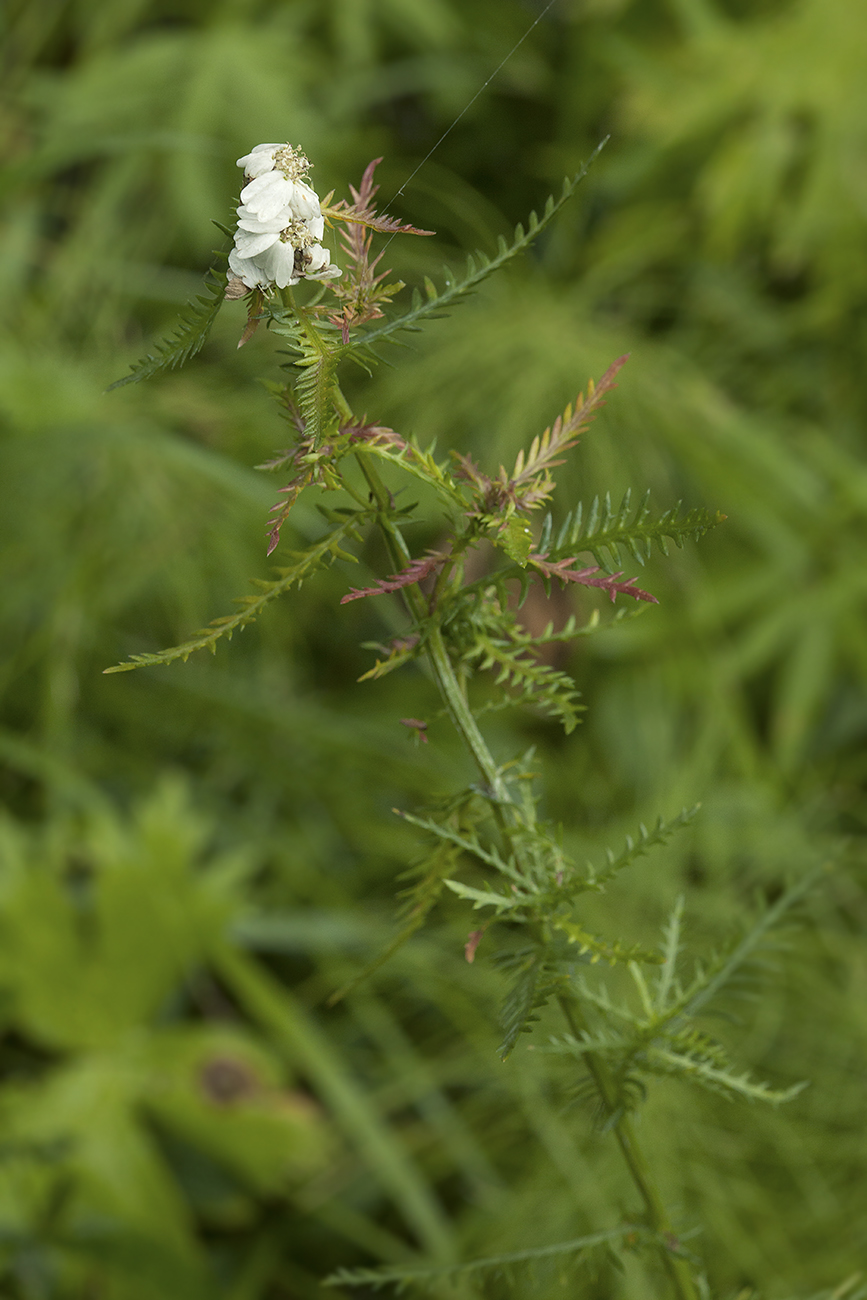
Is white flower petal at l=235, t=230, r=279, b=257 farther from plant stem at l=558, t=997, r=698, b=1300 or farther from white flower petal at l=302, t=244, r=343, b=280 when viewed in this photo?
plant stem at l=558, t=997, r=698, b=1300

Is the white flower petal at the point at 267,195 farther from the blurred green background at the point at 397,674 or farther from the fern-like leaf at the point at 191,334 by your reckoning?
the blurred green background at the point at 397,674

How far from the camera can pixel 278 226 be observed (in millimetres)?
131

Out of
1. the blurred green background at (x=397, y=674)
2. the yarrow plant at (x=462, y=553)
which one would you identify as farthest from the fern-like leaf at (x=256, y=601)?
the blurred green background at (x=397, y=674)

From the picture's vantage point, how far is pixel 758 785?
2.39ft

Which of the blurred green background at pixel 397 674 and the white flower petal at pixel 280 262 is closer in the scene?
the white flower petal at pixel 280 262

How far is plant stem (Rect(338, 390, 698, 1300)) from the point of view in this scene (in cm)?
16

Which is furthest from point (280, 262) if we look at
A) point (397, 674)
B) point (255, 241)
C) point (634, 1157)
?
point (397, 674)

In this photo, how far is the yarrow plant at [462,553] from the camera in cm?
14

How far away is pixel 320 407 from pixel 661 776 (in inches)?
25.2

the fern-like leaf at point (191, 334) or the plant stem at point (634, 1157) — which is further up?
the fern-like leaf at point (191, 334)

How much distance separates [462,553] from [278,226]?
5 centimetres

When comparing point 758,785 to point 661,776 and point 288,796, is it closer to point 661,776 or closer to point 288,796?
point 661,776

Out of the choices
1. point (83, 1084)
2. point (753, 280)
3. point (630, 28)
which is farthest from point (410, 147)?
point (83, 1084)

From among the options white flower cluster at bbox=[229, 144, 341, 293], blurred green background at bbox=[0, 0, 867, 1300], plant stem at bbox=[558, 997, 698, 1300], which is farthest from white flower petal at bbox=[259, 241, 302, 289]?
blurred green background at bbox=[0, 0, 867, 1300]
